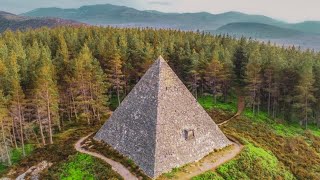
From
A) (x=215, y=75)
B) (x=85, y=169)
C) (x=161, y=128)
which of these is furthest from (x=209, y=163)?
(x=215, y=75)

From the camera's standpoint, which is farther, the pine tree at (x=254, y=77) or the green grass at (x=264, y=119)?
the pine tree at (x=254, y=77)

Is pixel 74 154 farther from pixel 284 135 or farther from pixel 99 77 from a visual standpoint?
pixel 284 135

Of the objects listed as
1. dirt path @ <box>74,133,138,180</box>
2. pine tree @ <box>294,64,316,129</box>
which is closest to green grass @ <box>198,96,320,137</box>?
pine tree @ <box>294,64,316,129</box>

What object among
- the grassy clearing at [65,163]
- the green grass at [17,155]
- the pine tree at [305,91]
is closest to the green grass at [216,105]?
the pine tree at [305,91]

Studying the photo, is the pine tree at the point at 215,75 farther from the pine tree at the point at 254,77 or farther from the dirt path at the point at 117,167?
the dirt path at the point at 117,167

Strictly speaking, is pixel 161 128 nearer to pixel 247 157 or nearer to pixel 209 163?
pixel 209 163

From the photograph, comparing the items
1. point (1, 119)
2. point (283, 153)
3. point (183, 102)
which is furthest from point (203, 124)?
point (1, 119)
